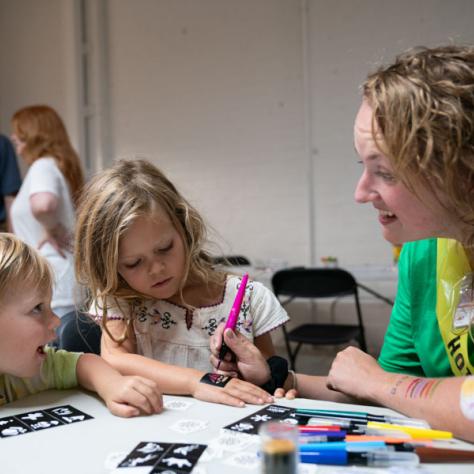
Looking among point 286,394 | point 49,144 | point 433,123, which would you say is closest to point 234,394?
point 286,394

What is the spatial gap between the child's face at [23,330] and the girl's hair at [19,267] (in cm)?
2

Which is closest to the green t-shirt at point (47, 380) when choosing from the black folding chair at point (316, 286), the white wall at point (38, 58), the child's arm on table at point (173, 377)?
the child's arm on table at point (173, 377)

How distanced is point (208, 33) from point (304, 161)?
1426 mm

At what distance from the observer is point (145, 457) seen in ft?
2.31

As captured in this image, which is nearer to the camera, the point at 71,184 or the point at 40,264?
the point at 40,264

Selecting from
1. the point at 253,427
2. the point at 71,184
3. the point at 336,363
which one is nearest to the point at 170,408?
the point at 253,427

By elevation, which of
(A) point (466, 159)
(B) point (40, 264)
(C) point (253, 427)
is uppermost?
(A) point (466, 159)

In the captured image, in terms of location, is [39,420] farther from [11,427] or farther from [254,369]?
[254,369]

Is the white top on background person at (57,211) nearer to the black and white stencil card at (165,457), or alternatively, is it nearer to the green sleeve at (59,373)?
the green sleeve at (59,373)

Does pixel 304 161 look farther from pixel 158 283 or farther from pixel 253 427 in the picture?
pixel 253 427

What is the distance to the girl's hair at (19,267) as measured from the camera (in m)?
1.02

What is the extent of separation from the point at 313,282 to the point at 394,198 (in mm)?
2456

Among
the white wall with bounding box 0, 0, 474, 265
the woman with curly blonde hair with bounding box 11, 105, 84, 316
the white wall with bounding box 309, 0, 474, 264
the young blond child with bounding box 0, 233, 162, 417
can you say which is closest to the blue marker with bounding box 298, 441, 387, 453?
the young blond child with bounding box 0, 233, 162, 417

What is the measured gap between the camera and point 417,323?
112 cm
